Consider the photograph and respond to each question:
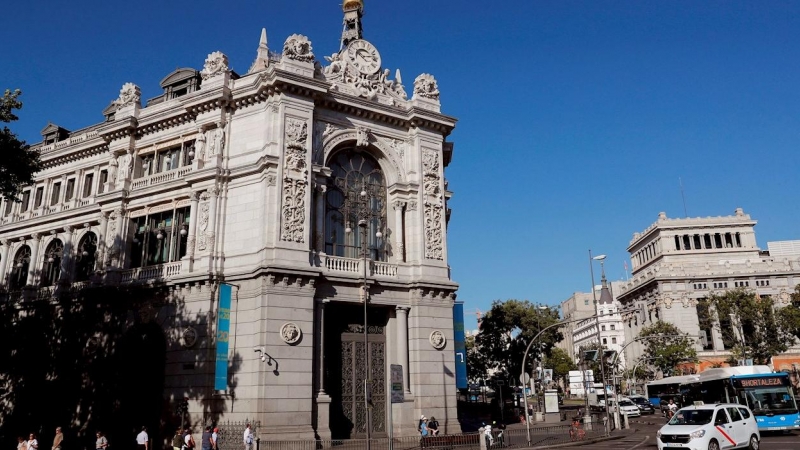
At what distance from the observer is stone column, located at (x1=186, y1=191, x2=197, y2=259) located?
30.8 metres

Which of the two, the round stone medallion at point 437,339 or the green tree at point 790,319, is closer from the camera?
the round stone medallion at point 437,339

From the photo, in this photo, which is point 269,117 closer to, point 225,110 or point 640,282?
point 225,110

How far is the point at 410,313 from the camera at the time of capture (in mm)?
Answer: 31547

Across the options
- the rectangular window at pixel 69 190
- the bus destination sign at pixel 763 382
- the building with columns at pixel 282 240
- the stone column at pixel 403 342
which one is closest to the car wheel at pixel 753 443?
the bus destination sign at pixel 763 382

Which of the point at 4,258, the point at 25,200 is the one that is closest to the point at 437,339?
the point at 4,258

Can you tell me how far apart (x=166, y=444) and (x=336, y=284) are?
11.3 m

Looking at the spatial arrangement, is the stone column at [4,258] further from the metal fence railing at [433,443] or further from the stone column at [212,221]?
the metal fence railing at [433,443]

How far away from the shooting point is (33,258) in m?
38.8

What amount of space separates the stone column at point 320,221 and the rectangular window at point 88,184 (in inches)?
694

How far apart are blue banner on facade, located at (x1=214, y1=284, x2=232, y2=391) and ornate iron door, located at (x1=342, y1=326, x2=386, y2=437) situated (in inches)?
240

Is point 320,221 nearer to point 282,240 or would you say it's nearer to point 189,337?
point 282,240

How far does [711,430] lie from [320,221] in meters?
20.2

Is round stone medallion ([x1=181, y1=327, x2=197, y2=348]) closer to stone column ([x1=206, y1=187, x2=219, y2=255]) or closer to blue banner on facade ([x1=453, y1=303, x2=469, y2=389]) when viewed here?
stone column ([x1=206, y1=187, x2=219, y2=255])

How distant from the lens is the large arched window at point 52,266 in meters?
38.1
